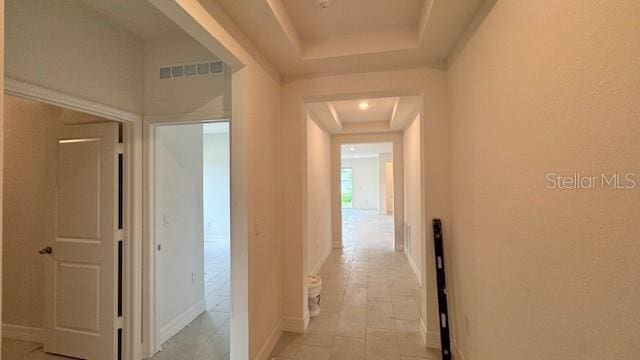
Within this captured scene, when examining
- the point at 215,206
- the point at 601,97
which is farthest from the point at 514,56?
the point at 215,206

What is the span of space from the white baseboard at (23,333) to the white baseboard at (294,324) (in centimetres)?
230

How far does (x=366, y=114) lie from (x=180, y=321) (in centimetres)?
405

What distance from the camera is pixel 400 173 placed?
568cm

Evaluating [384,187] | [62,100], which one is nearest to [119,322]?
[62,100]

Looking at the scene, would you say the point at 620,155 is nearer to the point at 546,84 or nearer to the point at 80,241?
the point at 546,84

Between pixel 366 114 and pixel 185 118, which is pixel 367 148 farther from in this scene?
pixel 185 118

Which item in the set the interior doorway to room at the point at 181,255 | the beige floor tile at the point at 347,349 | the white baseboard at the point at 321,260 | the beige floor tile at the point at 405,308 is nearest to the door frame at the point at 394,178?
the white baseboard at the point at 321,260

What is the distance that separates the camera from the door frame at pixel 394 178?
18.0 feet

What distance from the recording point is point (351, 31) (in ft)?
7.25

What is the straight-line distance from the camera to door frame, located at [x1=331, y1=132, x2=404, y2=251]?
5.50 meters

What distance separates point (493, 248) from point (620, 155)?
0.88 meters

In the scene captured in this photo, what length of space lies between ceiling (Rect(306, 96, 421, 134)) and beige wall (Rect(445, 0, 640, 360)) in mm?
1801

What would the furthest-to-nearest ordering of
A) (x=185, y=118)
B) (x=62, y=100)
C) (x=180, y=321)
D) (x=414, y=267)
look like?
(x=414, y=267) → (x=180, y=321) → (x=185, y=118) → (x=62, y=100)

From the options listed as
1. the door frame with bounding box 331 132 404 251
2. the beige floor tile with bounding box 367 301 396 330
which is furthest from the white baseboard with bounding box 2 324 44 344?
the door frame with bounding box 331 132 404 251
